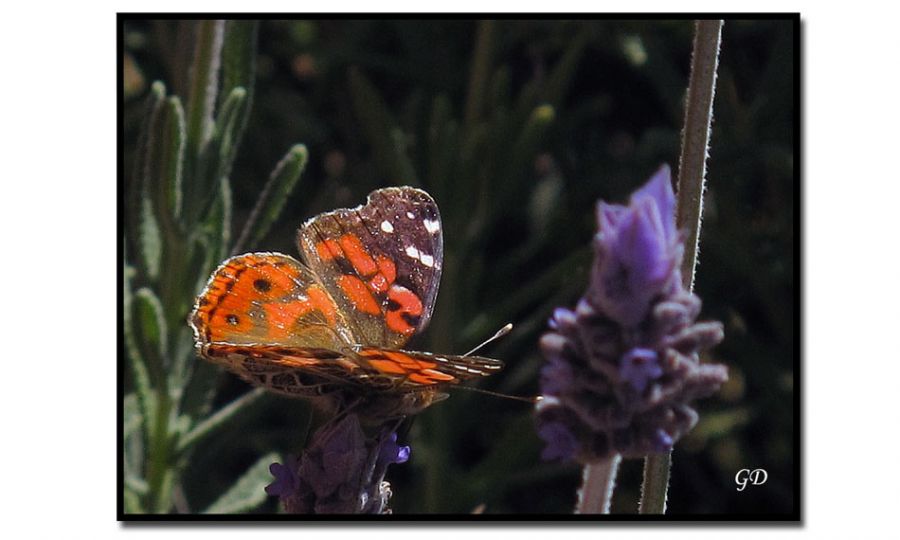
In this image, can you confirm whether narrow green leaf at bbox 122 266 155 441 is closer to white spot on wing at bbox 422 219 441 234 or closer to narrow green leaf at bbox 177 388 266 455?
narrow green leaf at bbox 177 388 266 455

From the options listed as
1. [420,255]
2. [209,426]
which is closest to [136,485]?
[209,426]

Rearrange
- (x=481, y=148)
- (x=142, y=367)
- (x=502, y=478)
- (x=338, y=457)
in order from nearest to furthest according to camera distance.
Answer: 1. (x=338, y=457)
2. (x=142, y=367)
3. (x=502, y=478)
4. (x=481, y=148)

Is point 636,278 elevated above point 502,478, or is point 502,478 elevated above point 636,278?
point 636,278

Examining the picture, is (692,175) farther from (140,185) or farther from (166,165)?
(140,185)

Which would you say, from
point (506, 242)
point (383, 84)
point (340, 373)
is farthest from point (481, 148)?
point (340, 373)

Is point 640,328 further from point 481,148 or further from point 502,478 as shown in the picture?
point 481,148

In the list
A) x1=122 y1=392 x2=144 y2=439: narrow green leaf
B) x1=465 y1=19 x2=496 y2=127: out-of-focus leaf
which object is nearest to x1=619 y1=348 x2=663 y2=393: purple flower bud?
x1=122 y1=392 x2=144 y2=439: narrow green leaf

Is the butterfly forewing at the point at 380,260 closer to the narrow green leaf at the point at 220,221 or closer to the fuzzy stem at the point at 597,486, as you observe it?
the narrow green leaf at the point at 220,221
